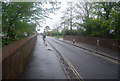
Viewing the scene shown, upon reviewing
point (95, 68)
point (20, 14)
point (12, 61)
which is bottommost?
point (95, 68)

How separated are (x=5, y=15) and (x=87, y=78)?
199 inches

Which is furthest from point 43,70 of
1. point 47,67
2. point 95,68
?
point 95,68

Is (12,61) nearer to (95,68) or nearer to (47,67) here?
(47,67)

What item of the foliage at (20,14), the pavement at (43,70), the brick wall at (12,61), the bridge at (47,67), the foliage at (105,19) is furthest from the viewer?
the foliage at (105,19)

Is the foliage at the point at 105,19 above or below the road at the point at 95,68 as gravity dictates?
above

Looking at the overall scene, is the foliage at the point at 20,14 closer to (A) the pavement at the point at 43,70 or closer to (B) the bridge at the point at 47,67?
(B) the bridge at the point at 47,67

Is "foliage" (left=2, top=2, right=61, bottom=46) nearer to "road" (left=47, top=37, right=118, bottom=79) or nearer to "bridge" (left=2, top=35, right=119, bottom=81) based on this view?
"bridge" (left=2, top=35, right=119, bottom=81)

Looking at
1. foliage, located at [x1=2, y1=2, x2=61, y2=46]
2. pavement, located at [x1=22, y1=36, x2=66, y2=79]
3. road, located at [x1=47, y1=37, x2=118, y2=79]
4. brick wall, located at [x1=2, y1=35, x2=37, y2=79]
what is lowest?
road, located at [x1=47, y1=37, x2=118, y2=79]

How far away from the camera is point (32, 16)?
9.27m

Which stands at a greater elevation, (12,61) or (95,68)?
(12,61)

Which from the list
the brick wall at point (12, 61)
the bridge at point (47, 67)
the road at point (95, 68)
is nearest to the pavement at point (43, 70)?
the bridge at point (47, 67)

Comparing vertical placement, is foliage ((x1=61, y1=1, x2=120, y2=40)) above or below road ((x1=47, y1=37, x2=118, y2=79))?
above

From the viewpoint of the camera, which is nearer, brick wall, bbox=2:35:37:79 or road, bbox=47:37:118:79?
brick wall, bbox=2:35:37:79

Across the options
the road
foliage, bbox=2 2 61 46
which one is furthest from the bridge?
foliage, bbox=2 2 61 46
